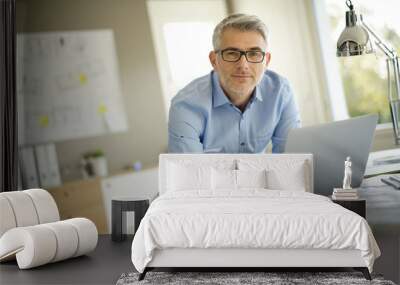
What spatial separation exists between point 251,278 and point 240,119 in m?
2.22

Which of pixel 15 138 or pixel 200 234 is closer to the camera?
pixel 200 234

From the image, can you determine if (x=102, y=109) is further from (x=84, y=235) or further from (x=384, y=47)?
(x=384, y=47)

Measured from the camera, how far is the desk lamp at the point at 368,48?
6.51m

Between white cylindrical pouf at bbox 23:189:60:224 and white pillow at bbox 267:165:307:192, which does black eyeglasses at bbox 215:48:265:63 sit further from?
white cylindrical pouf at bbox 23:189:60:224

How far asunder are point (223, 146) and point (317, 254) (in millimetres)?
2135

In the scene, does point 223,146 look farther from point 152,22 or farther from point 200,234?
point 200,234

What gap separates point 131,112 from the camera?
23.9 ft

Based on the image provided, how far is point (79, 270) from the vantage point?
5.32 meters

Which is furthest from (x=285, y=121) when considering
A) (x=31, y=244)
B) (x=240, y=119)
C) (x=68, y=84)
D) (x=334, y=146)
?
(x=31, y=244)

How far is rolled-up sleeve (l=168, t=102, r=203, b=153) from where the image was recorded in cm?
680

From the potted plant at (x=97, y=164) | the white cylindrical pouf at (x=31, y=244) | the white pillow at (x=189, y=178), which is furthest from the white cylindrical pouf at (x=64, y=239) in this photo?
the potted plant at (x=97, y=164)

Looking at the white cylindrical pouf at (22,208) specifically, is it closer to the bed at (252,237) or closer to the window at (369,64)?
the bed at (252,237)

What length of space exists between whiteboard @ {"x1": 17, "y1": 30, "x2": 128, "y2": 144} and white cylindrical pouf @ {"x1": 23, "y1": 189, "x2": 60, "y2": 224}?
1.57 meters

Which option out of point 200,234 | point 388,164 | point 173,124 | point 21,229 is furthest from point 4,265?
point 388,164
